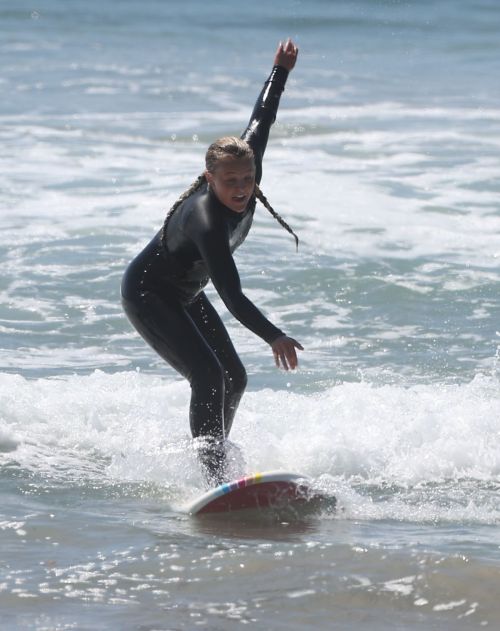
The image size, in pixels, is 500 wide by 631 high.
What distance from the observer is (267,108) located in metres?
5.71

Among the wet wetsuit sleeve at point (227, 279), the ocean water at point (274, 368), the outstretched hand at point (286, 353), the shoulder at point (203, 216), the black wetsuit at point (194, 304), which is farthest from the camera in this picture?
the black wetsuit at point (194, 304)

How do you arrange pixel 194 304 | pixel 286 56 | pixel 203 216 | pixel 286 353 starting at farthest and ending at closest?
pixel 286 56
pixel 194 304
pixel 203 216
pixel 286 353

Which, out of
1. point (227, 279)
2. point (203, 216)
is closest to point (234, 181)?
point (203, 216)

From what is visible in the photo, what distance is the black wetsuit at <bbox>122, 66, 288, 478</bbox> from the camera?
16.3 feet

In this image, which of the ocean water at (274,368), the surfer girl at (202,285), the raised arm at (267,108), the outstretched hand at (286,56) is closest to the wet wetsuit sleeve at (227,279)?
the surfer girl at (202,285)

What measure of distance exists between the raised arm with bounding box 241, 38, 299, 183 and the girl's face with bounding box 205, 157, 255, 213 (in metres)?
0.37

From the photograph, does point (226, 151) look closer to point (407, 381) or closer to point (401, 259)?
point (407, 381)

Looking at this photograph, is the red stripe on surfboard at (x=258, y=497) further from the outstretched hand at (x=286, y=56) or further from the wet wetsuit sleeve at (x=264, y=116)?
the outstretched hand at (x=286, y=56)

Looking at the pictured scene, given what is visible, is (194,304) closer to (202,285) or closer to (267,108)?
(202,285)

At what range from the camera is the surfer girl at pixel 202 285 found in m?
4.82

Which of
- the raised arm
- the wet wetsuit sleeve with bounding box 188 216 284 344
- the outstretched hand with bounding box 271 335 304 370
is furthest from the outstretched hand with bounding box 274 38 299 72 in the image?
the outstretched hand with bounding box 271 335 304 370

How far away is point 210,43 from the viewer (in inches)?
976

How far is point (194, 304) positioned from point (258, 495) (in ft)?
3.29

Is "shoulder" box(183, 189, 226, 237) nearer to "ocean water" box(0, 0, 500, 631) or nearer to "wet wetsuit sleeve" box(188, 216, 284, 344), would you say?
"wet wetsuit sleeve" box(188, 216, 284, 344)
